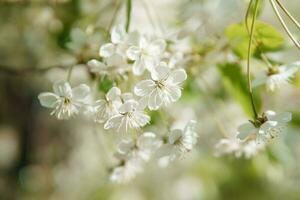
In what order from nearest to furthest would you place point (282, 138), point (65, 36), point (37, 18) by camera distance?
point (65, 36) < point (282, 138) < point (37, 18)

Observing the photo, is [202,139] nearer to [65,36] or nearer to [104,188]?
[104,188]

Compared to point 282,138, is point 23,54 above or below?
above

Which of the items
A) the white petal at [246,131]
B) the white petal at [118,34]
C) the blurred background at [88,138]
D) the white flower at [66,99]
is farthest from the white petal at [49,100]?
the blurred background at [88,138]

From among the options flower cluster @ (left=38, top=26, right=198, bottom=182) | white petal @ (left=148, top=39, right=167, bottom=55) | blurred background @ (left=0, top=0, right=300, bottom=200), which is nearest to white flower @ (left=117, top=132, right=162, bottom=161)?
flower cluster @ (left=38, top=26, right=198, bottom=182)

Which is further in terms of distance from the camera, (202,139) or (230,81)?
(202,139)

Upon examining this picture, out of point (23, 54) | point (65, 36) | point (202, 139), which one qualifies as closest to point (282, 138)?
point (65, 36)

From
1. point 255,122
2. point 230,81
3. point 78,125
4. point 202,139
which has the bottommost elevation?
point 255,122

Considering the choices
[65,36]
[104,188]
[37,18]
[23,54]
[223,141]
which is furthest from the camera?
[104,188]
